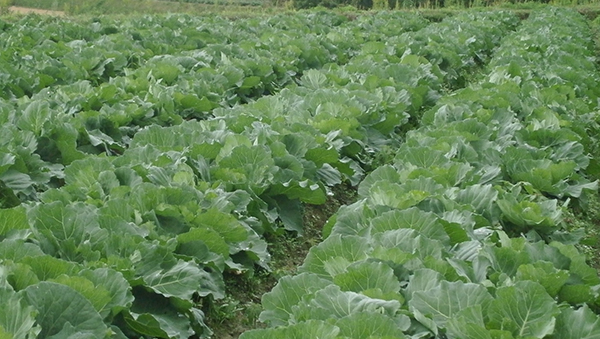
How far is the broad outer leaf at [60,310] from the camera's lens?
2.62 m

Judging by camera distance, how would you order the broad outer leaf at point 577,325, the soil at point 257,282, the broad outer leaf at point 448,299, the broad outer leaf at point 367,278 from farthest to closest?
the soil at point 257,282 < the broad outer leaf at point 367,278 < the broad outer leaf at point 448,299 < the broad outer leaf at point 577,325

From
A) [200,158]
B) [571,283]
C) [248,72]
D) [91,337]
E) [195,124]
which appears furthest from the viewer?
[248,72]

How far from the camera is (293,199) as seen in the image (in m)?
5.32

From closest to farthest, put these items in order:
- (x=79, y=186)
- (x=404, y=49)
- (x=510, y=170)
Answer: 1. (x=79, y=186)
2. (x=510, y=170)
3. (x=404, y=49)

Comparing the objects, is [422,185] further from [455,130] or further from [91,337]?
[91,337]

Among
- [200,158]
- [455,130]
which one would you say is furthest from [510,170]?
[200,158]

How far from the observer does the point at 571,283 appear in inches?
133

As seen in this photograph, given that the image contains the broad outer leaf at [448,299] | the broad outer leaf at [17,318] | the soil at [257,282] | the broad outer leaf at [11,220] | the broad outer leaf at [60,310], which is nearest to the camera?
the broad outer leaf at [17,318]

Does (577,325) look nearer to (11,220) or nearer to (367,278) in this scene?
(367,278)

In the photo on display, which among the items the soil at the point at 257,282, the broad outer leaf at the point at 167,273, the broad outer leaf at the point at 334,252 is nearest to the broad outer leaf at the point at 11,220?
the broad outer leaf at the point at 167,273

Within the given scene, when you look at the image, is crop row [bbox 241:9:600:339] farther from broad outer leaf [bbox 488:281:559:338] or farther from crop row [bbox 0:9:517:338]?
crop row [bbox 0:9:517:338]

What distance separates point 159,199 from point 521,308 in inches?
88.7

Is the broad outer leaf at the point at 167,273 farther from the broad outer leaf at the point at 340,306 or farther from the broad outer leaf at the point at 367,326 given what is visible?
the broad outer leaf at the point at 367,326

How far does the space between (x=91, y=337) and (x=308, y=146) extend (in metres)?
3.31
